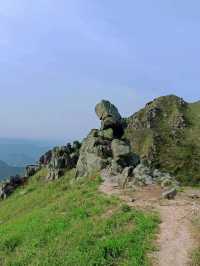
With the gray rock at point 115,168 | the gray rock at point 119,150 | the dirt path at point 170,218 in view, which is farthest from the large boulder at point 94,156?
the dirt path at point 170,218

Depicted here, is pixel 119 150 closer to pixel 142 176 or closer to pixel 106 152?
pixel 106 152

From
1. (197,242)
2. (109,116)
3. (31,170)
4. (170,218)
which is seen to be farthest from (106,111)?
(197,242)

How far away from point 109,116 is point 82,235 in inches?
1959

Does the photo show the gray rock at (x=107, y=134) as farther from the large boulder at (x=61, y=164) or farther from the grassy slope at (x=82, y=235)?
the grassy slope at (x=82, y=235)

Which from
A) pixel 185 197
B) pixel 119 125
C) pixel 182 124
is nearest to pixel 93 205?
pixel 185 197

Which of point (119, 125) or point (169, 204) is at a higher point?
point (119, 125)

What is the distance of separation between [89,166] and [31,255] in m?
31.1

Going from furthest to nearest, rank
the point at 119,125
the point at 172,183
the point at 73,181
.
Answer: the point at 119,125 < the point at 73,181 < the point at 172,183

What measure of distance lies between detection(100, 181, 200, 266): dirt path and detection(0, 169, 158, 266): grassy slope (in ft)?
3.01

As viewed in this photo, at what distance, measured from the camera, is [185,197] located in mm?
42344

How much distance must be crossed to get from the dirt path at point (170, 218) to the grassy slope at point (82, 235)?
0.92 m

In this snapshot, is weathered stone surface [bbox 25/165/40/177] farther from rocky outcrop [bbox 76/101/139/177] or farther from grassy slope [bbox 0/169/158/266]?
grassy slope [bbox 0/169/158/266]

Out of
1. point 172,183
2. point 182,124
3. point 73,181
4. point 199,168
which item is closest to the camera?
point 172,183

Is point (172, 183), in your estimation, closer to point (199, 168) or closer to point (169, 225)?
point (169, 225)
